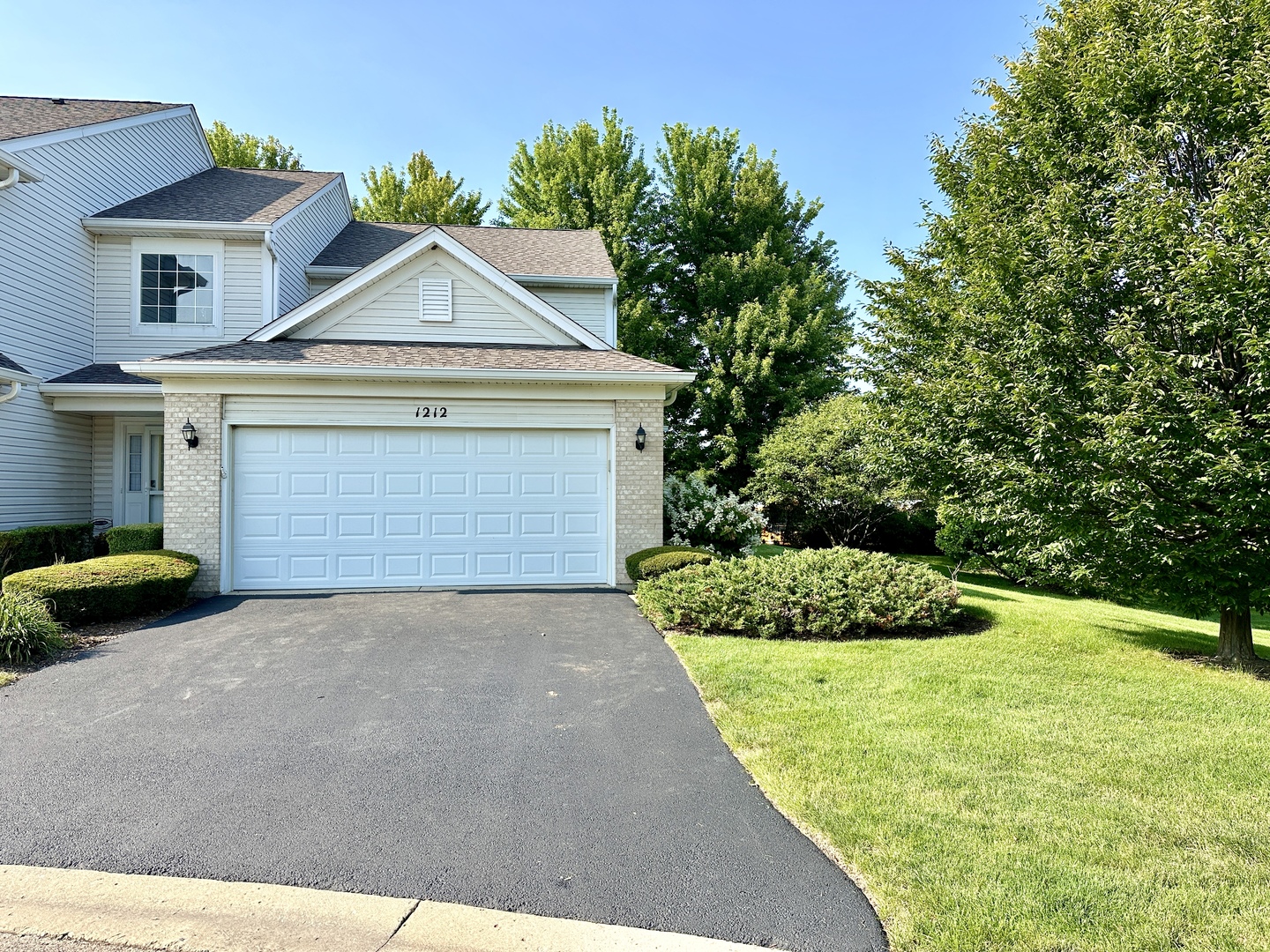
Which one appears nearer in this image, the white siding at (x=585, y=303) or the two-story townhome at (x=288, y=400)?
the two-story townhome at (x=288, y=400)

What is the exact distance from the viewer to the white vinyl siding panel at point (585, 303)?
15523 mm

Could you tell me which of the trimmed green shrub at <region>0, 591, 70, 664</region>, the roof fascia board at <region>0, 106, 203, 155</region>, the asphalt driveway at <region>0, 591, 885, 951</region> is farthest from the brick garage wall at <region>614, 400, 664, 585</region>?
the roof fascia board at <region>0, 106, 203, 155</region>

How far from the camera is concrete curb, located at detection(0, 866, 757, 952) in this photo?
108 inches

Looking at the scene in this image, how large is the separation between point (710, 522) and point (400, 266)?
7.04 metres

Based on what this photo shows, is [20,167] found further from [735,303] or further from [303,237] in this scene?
[735,303]

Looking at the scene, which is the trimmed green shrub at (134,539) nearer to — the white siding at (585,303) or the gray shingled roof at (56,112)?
the gray shingled roof at (56,112)

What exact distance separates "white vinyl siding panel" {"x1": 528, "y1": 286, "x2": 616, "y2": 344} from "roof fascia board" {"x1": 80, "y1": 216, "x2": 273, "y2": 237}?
5693mm

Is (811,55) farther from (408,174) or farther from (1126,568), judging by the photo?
(408,174)

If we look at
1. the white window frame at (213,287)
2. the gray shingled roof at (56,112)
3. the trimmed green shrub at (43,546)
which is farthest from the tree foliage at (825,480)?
the gray shingled roof at (56,112)

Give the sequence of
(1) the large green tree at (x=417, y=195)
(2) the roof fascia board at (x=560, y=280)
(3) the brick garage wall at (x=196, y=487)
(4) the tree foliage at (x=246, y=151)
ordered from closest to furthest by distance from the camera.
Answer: (3) the brick garage wall at (x=196, y=487) → (2) the roof fascia board at (x=560, y=280) → (4) the tree foliage at (x=246, y=151) → (1) the large green tree at (x=417, y=195)

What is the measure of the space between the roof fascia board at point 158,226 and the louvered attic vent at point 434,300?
4.00 meters

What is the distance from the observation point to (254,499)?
1012 centimetres

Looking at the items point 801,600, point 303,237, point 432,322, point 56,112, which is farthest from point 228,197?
point 801,600

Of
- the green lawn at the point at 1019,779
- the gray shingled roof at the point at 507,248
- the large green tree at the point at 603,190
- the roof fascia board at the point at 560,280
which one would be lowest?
the green lawn at the point at 1019,779
